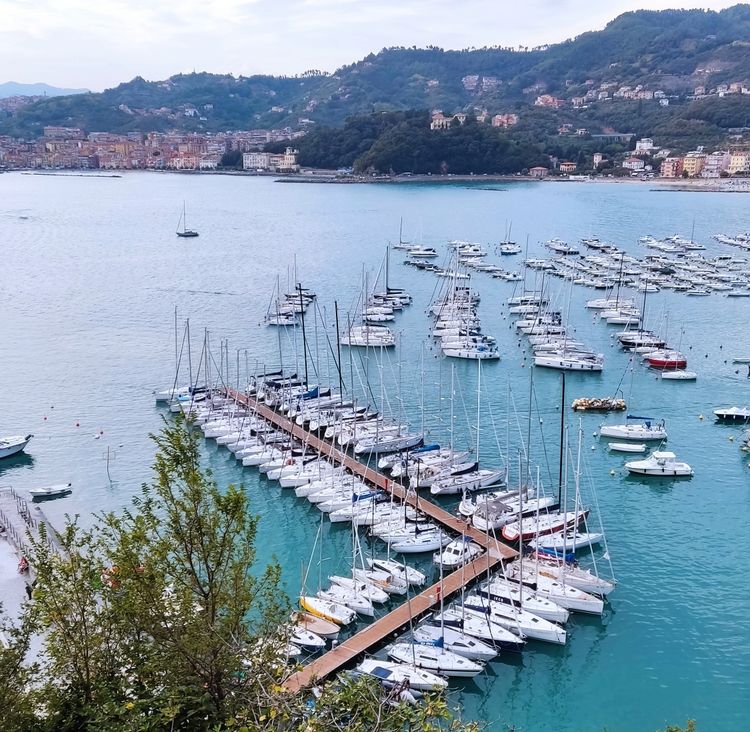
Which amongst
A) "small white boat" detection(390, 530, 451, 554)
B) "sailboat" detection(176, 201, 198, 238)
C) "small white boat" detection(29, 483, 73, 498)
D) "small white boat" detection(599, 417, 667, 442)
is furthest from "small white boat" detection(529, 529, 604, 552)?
"sailboat" detection(176, 201, 198, 238)

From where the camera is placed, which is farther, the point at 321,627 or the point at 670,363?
the point at 670,363

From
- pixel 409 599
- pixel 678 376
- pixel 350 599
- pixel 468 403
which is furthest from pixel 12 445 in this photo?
pixel 678 376

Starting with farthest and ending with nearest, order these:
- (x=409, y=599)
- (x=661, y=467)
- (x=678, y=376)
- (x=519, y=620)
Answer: (x=678, y=376), (x=661, y=467), (x=409, y=599), (x=519, y=620)

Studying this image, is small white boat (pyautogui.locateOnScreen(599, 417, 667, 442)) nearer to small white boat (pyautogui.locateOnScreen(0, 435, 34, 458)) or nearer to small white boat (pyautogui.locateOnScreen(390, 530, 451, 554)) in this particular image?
small white boat (pyautogui.locateOnScreen(390, 530, 451, 554))

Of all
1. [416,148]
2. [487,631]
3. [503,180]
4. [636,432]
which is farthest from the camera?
[503,180]

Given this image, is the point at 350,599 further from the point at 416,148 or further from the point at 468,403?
the point at 416,148

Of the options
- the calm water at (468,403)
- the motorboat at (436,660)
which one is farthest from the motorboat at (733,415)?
the motorboat at (436,660)
